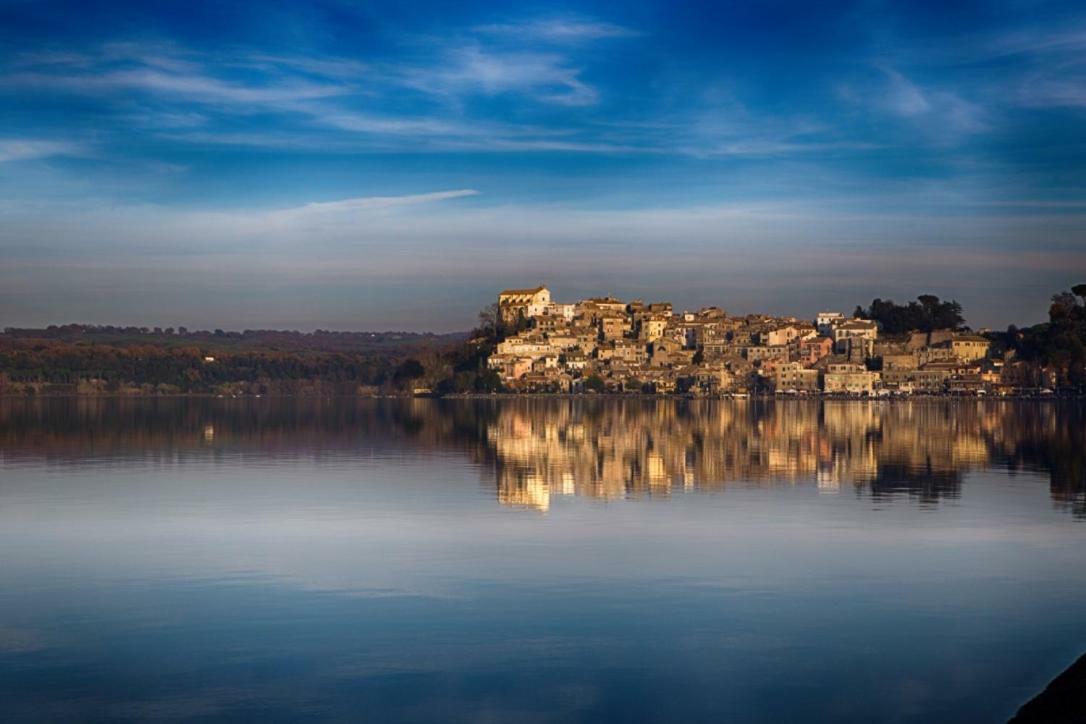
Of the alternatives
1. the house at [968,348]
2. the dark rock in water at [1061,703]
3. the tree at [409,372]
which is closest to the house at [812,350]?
the house at [968,348]

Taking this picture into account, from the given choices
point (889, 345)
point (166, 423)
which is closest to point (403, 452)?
point (166, 423)

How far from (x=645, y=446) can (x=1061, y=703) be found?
27.6 meters

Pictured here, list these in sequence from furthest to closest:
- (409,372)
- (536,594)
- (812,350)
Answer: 1. (409,372)
2. (812,350)
3. (536,594)

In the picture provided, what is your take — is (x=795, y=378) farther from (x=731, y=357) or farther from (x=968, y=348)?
(x=968, y=348)

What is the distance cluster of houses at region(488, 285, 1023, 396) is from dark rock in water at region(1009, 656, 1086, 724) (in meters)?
100

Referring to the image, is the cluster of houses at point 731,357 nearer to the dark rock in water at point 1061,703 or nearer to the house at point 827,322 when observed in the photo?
the house at point 827,322

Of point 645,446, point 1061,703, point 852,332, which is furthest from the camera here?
point 852,332

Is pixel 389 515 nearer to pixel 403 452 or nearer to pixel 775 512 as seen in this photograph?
pixel 775 512

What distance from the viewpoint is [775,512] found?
1955cm

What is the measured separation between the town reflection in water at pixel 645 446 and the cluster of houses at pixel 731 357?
5006cm

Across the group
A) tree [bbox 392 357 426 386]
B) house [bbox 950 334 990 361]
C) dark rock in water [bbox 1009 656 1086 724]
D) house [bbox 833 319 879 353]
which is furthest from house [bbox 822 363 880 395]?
dark rock in water [bbox 1009 656 1086 724]

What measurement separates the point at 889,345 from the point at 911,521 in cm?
10037

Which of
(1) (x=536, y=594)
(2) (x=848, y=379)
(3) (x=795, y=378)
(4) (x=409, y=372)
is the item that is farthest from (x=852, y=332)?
(1) (x=536, y=594)

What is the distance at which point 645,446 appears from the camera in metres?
36.1
